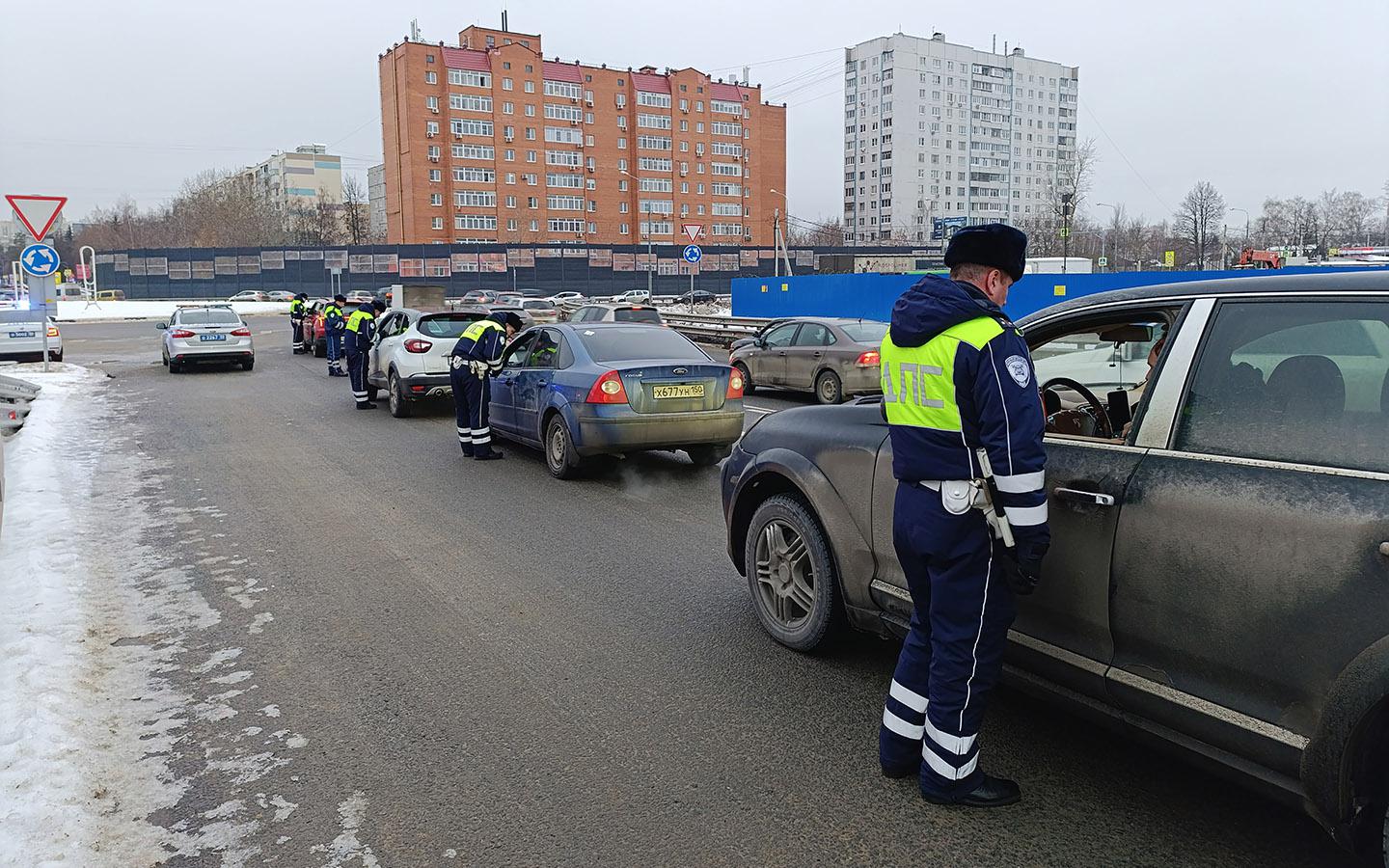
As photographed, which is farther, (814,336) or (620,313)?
(620,313)

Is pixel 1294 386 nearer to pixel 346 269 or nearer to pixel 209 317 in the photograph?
pixel 209 317

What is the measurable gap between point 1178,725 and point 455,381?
30.9 feet

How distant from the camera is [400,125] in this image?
102188 millimetres

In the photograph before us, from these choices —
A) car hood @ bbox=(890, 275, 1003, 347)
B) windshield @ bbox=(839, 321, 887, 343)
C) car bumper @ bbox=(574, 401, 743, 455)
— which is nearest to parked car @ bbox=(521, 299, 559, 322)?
windshield @ bbox=(839, 321, 887, 343)

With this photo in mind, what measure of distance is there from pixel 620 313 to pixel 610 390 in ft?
47.5

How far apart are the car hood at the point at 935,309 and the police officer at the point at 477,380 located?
823cm

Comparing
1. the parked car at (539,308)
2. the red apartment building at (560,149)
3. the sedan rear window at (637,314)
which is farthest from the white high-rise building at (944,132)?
the sedan rear window at (637,314)

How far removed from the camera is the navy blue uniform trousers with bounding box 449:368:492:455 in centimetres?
1111

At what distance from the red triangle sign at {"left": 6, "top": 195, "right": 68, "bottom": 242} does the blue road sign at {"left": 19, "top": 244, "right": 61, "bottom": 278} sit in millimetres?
532

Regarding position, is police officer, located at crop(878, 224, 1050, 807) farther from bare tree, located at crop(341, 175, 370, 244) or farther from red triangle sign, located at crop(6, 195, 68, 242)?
bare tree, located at crop(341, 175, 370, 244)

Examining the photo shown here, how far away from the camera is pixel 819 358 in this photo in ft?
54.7

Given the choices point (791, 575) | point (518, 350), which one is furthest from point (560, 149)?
point (791, 575)

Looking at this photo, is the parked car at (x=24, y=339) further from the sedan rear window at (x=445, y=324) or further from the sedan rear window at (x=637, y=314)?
the sedan rear window at (x=445, y=324)

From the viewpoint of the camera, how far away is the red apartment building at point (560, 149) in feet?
336
